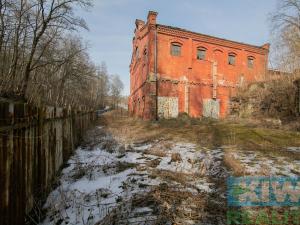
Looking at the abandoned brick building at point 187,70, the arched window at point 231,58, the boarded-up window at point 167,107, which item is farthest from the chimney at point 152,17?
the arched window at point 231,58

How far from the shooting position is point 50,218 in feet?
10.4

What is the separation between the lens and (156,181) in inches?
166

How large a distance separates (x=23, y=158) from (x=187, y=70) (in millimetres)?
18561

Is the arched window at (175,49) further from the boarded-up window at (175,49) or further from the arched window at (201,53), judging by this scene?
the arched window at (201,53)

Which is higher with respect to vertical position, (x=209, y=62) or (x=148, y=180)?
(x=209, y=62)

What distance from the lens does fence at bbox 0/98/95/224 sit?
239cm

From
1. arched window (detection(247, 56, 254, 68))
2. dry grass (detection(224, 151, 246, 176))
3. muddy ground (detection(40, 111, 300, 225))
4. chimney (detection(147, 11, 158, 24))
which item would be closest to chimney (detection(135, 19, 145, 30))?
chimney (detection(147, 11, 158, 24))

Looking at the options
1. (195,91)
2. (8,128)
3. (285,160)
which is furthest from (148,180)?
(195,91)

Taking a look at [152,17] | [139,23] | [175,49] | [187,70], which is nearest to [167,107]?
[187,70]

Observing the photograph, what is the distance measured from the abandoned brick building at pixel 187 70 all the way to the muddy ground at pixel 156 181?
37.3 feet

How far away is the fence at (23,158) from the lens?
94.0 inches

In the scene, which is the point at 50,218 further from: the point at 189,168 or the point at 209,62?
the point at 209,62

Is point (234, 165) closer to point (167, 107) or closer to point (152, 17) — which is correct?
point (167, 107)

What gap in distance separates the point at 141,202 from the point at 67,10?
47.3 ft
